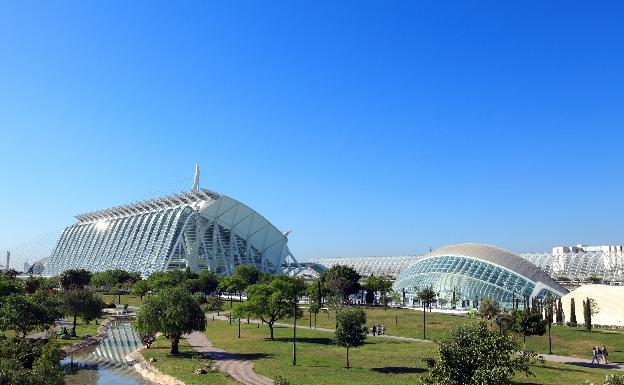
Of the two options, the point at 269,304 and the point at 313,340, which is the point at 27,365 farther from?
the point at 313,340

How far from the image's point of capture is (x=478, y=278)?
90.4 meters

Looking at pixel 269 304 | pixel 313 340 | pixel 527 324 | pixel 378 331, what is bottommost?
pixel 313 340

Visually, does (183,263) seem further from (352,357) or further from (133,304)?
(352,357)

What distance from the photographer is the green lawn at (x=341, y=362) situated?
34.9 metres

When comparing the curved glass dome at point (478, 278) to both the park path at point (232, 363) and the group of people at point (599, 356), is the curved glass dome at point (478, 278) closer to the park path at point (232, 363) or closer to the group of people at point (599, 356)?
the group of people at point (599, 356)

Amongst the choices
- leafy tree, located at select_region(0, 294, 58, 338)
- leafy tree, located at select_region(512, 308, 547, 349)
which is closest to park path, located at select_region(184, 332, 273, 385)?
leafy tree, located at select_region(0, 294, 58, 338)

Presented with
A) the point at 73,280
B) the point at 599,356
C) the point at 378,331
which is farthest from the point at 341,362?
the point at 73,280

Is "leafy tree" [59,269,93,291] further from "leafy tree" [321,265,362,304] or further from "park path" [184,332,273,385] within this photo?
"park path" [184,332,273,385]

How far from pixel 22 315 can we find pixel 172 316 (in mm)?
16163

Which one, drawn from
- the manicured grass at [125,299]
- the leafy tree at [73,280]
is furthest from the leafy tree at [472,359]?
the leafy tree at [73,280]

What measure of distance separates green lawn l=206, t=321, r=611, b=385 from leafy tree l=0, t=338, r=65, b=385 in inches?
574

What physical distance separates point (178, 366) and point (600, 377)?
3081 centimetres

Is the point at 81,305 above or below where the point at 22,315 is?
above

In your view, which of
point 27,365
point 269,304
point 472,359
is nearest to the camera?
point 472,359
